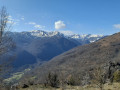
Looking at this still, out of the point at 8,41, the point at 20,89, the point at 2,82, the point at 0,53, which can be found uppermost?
the point at 8,41

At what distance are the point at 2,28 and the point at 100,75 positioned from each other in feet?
39.9

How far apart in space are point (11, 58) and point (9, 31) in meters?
2.71

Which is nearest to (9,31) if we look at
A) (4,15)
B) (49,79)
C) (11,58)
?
(4,15)

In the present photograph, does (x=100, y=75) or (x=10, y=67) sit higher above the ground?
(x=10, y=67)

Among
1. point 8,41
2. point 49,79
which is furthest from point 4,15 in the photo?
point 49,79

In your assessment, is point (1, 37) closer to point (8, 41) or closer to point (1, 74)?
point (8, 41)

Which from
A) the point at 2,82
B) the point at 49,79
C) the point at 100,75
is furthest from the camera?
the point at 49,79

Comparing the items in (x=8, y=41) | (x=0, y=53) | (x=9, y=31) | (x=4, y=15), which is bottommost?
(x=0, y=53)

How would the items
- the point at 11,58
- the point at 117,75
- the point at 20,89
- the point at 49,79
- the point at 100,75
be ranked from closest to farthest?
1. the point at 11,58
2. the point at 100,75
3. the point at 20,89
4. the point at 49,79
5. the point at 117,75

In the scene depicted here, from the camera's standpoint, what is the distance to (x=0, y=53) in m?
15.2

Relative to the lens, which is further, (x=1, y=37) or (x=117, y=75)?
(x=117, y=75)

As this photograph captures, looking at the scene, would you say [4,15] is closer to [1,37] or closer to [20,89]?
[1,37]

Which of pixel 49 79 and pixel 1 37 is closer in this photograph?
pixel 1 37

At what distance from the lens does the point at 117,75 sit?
4338 centimetres
